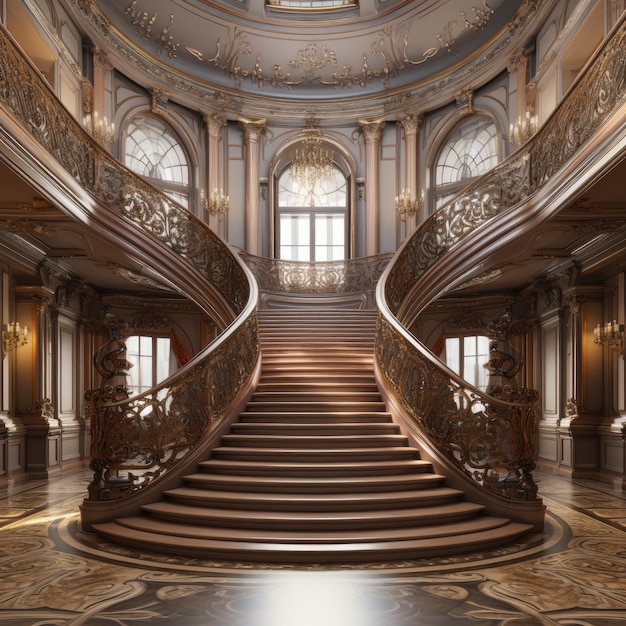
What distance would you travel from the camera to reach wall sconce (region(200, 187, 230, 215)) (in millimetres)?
14055

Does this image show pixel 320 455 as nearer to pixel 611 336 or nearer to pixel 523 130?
pixel 611 336

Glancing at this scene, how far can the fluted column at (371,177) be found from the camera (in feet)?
47.3

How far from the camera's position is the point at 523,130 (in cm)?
1145

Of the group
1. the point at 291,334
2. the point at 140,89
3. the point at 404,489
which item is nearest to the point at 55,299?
the point at 291,334

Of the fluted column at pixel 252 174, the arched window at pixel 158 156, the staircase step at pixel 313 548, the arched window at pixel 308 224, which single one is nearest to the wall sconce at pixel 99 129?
the arched window at pixel 158 156

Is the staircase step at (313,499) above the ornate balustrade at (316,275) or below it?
below

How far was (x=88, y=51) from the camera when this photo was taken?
38.5 feet

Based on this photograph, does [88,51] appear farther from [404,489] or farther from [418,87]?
[404,489]

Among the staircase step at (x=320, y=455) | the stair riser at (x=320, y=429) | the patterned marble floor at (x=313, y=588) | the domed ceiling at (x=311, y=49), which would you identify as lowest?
the patterned marble floor at (x=313, y=588)

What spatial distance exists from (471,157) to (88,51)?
24.1 feet

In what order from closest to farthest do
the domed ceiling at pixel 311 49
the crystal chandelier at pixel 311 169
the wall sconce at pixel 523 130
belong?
the wall sconce at pixel 523 130
the domed ceiling at pixel 311 49
the crystal chandelier at pixel 311 169

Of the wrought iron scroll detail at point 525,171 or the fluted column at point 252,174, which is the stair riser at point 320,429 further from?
the fluted column at point 252,174

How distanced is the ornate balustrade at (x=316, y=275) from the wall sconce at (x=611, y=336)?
5155mm

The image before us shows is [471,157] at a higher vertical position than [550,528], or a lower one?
higher
